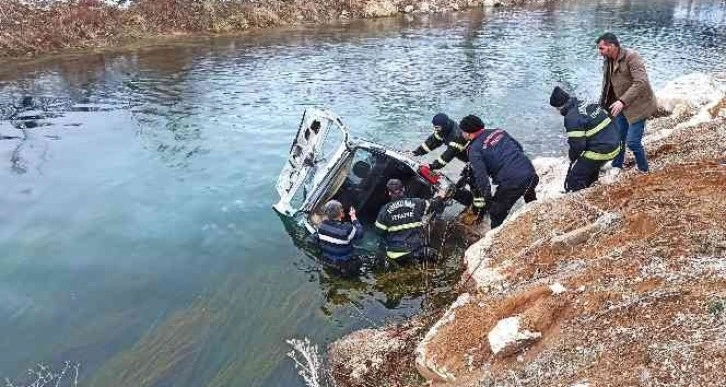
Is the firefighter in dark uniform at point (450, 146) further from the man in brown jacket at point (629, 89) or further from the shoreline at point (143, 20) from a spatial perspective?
the shoreline at point (143, 20)

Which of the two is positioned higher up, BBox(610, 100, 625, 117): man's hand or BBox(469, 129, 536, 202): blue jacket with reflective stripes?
BBox(610, 100, 625, 117): man's hand

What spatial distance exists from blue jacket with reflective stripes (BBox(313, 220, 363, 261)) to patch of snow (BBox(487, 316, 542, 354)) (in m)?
3.49

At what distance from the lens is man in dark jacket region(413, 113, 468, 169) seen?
30.3 feet

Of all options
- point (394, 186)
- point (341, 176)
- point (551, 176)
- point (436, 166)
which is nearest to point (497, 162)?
point (436, 166)

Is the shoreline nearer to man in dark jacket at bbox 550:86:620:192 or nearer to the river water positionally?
the river water

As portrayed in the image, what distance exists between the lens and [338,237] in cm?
852

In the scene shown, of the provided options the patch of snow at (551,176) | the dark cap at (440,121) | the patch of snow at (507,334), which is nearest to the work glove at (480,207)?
the patch of snow at (551,176)

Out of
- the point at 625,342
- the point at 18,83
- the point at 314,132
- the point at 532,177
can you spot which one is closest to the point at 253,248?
the point at 314,132

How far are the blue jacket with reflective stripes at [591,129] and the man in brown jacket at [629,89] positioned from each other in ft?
0.61

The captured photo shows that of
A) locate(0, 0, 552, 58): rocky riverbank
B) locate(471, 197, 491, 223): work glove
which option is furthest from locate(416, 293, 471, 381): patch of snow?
locate(0, 0, 552, 58): rocky riverbank

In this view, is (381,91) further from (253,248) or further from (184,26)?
(184,26)

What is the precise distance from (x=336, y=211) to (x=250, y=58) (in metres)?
17.9

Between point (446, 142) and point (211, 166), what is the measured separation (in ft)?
21.0

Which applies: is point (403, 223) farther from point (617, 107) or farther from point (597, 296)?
point (597, 296)
